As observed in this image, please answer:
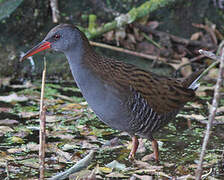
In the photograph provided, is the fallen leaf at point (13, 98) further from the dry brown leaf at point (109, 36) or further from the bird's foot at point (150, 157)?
the bird's foot at point (150, 157)

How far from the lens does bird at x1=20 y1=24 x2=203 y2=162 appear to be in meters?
3.56

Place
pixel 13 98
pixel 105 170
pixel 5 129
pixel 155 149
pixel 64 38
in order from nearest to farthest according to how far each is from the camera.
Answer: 1. pixel 105 170
2. pixel 64 38
3. pixel 155 149
4. pixel 5 129
5. pixel 13 98

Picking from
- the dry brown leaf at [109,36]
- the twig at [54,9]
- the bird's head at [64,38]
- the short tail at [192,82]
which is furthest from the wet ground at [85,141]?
the dry brown leaf at [109,36]

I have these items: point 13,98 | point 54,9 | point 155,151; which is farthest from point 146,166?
point 54,9

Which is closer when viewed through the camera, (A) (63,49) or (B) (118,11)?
(A) (63,49)

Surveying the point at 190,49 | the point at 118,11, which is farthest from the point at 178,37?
the point at 118,11

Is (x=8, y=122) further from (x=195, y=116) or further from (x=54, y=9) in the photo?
(x=54, y=9)

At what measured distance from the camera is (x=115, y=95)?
3.57 metres

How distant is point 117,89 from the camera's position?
3.60 meters

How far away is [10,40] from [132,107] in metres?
2.95

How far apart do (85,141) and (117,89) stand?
774 mm

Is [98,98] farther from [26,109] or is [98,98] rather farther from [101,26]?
[101,26]

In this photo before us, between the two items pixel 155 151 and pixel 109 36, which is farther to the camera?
pixel 109 36

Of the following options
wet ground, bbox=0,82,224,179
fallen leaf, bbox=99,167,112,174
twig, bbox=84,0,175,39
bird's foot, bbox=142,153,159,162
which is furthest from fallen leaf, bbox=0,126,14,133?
twig, bbox=84,0,175,39
